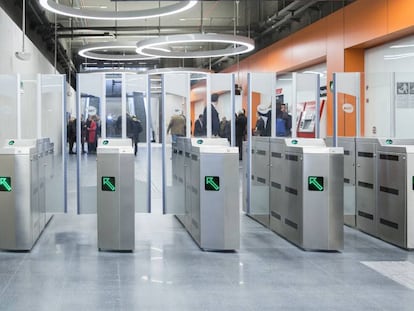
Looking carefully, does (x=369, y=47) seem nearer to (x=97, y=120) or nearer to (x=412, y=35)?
(x=412, y=35)

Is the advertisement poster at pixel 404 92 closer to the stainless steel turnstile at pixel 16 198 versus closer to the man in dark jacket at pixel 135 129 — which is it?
the man in dark jacket at pixel 135 129

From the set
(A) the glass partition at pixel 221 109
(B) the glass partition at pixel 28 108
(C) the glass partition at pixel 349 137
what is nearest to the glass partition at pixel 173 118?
(A) the glass partition at pixel 221 109

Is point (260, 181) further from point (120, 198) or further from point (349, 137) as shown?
point (120, 198)

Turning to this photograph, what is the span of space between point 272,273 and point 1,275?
83.8 inches

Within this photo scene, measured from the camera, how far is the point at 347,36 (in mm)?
10344

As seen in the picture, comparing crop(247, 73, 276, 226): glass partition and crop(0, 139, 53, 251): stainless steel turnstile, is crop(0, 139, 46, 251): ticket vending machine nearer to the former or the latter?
crop(0, 139, 53, 251): stainless steel turnstile

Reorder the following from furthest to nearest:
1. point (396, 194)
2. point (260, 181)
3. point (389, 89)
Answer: point (389, 89) → point (260, 181) → point (396, 194)

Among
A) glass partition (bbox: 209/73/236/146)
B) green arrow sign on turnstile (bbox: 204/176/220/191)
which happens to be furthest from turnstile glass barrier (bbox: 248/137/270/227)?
green arrow sign on turnstile (bbox: 204/176/220/191)

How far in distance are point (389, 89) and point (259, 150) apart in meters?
2.97

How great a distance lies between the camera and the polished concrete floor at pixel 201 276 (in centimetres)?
367

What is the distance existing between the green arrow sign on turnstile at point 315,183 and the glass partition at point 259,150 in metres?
1.54

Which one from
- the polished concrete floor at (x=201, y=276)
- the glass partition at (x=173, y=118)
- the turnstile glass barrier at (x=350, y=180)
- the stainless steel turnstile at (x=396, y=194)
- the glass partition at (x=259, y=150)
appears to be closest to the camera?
the polished concrete floor at (x=201, y=276)

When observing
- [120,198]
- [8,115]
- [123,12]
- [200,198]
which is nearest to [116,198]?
[120,198]

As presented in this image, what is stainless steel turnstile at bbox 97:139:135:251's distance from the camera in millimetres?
5168
